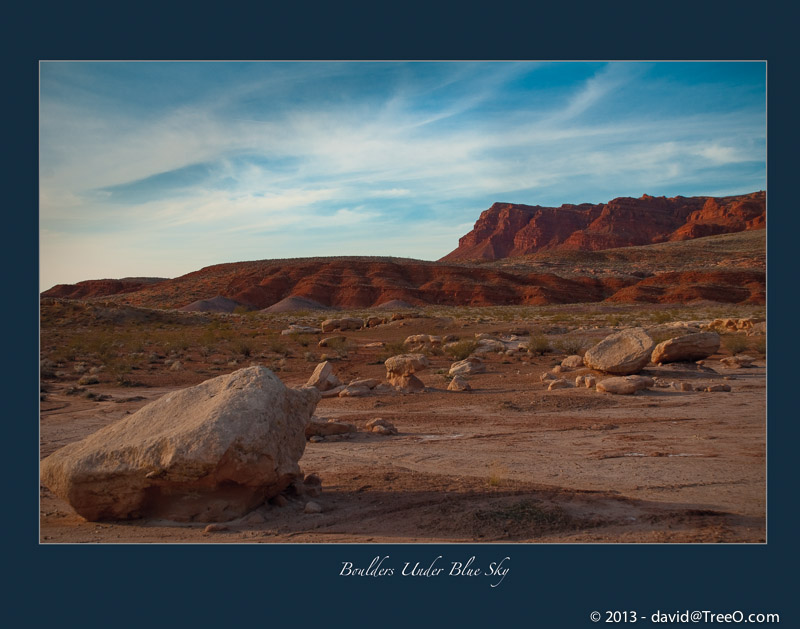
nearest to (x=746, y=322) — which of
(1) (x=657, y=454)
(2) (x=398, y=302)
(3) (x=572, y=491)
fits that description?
(1) (x=657, y=454)

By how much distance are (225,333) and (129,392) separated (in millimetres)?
17070

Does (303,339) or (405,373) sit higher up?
(303,339)

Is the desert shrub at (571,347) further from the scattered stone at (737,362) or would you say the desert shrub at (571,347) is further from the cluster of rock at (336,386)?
the cluster of rock at (336,386)

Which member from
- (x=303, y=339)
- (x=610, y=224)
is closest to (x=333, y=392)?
(x=303, y=339)

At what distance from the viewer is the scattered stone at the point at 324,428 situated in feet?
34.3

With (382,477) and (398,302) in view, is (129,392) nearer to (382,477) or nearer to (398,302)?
(382,477)

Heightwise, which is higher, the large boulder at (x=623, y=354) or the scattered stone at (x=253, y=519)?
the large boulder at (x=623, y=354)

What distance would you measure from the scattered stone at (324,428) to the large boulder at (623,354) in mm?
8117

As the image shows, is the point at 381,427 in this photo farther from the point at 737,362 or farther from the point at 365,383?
the point at 737,362

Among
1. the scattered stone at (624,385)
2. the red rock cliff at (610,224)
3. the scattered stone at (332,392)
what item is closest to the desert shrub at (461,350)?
the scattered stone at (332,392)

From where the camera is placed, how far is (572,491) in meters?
7.01

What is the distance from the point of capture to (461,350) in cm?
2234

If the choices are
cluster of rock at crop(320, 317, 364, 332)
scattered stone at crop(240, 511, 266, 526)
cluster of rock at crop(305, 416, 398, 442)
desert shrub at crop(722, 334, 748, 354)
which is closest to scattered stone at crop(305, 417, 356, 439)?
cluster of rock at crop(305, 416, 398, 442)

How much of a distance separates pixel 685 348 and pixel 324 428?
38.9ft
